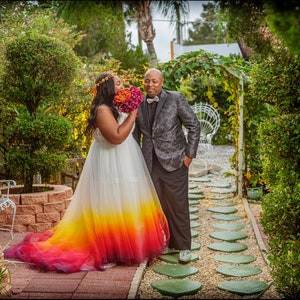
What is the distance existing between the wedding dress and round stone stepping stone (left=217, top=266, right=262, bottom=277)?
2.09ft

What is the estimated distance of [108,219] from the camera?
4.67 metres

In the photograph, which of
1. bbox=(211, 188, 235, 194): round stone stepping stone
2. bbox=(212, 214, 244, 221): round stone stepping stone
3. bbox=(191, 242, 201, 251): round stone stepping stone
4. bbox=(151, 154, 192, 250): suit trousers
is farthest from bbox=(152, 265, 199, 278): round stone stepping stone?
bbox=(211, 188, 235, 194): round stone stepping stone

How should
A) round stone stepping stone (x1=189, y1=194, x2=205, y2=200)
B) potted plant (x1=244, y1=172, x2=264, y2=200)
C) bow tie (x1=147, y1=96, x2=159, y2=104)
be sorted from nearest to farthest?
bow tie (x1=147, y1=96, x2=159, y2=104)
potted plant (x1=244, y1=172, x2=264, y2=200)
round stone stepping stone (x1=189, y1=194, x2=205, y2=200)

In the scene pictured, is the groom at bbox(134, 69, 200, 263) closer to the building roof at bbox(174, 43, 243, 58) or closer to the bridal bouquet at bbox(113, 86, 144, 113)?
the bridal bouquet at bbox(113, 86, 144, 113)

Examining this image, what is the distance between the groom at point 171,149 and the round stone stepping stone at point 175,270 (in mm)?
180

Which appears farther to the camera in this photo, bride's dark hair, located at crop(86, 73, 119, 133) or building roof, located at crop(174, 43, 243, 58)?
building roof, located at crop(174, 43, 243, 58)

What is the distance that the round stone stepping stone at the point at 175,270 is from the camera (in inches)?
178

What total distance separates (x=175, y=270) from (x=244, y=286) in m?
0.74

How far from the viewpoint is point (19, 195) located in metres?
6.04

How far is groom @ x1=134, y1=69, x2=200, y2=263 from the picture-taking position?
4973 millimetres

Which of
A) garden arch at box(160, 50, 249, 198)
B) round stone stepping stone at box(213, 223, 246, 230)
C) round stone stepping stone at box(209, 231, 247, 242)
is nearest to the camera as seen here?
round stone stepping stone at box(209, 231, 247, 242)

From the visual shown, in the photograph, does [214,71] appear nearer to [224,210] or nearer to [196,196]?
[196,196]

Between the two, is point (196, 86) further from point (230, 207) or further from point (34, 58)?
point (34, 58)

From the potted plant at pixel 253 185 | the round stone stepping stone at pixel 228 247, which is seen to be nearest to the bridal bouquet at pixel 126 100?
the round stone stepping stone at pixel 228 247
